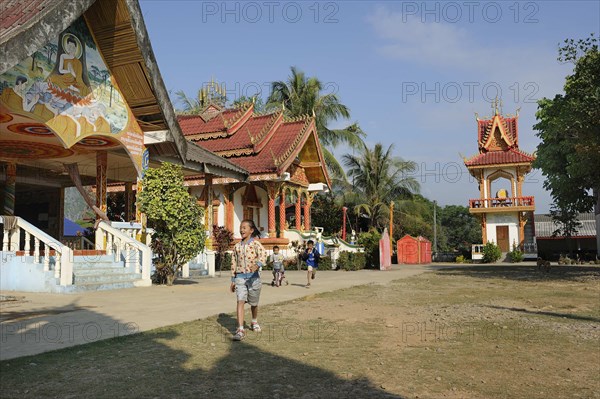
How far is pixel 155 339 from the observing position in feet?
19.7

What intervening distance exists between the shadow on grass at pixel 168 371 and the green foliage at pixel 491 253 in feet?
102

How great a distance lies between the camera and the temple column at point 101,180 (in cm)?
1538

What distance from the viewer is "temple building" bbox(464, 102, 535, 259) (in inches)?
1473

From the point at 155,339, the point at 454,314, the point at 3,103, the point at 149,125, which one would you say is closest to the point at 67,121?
the point at 3,103

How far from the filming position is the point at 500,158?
38438 millimetres

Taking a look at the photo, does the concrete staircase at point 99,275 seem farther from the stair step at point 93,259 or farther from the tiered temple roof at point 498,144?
the tiered temple roof at point 498,144

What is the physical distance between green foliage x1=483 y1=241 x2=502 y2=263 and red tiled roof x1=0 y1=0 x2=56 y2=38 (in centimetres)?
3079

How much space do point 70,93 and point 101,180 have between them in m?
4.15

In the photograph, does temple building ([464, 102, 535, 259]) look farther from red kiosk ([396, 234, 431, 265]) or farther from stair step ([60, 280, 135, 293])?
stair step ([60, 280, 135, 293])

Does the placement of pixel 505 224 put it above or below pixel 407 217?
below

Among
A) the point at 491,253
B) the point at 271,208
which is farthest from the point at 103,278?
the point at 491,253

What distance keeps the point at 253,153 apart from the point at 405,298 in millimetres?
15382

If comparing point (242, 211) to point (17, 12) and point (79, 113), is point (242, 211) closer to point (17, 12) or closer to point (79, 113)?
point (79, 113)

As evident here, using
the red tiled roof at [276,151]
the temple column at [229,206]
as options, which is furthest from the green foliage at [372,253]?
the temple column at [229,206]
